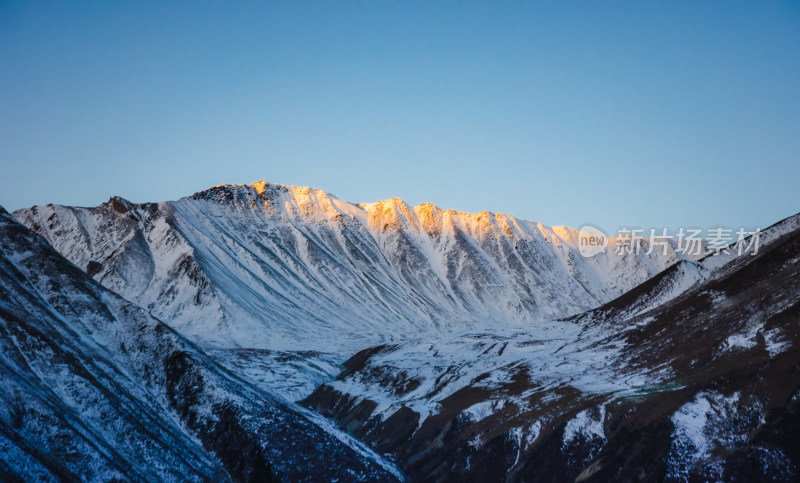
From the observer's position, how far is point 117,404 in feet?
206

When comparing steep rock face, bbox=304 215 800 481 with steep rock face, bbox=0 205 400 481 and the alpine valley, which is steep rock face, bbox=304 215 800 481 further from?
steep rock face, bbox=0 205 400 481

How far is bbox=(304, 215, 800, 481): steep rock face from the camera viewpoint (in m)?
58.8

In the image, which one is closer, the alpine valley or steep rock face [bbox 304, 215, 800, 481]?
the alpine valley

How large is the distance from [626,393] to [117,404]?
Result: 5451 cm

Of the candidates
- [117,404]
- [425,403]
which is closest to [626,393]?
[425,403]

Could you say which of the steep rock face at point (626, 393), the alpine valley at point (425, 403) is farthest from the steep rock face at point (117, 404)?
the steep rock face at point (626, 393)

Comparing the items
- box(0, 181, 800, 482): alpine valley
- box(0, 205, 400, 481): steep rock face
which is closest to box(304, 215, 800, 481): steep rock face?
box(0, 181, 800, 482): alpine valley

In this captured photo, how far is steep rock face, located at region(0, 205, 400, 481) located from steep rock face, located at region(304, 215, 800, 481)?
11762 millimetres

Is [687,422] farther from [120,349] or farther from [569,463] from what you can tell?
[120,349]

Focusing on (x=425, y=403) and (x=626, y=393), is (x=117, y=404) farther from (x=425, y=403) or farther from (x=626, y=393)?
(x=626, y=393)

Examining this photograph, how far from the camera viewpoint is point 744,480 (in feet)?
174

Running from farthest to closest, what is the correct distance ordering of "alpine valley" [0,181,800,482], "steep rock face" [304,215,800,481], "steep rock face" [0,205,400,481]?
"steep rock face" [304,215,800,481] < "alpine valley" [0,181,800,482] < "steep rock face" [0,205,400,481]

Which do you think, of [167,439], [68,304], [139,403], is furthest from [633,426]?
[68,304]

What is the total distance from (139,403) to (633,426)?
49.3 m
